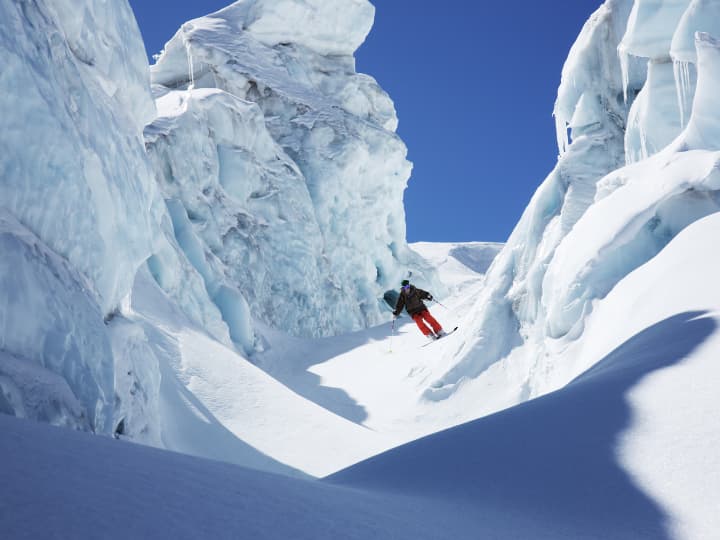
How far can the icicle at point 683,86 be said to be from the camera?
40.3 ft

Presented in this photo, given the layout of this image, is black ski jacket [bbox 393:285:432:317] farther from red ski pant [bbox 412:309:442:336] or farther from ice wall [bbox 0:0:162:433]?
ice wall [bbox 0:0:162:433]

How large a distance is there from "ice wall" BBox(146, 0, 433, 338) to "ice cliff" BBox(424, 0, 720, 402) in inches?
287

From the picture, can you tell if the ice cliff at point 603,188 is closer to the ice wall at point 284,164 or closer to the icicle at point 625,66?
the icicle at point 625,66

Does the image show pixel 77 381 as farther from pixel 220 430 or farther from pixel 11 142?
pixel 220 430

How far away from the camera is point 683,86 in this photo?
12438mm

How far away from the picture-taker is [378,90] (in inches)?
1347

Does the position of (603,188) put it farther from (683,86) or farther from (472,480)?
(472,480)

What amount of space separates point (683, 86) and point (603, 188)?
9.38 ft

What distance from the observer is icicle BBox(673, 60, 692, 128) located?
12273mm

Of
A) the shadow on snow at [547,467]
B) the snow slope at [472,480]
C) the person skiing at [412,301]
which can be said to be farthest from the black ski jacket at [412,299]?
the shadow on snow at [547,467]

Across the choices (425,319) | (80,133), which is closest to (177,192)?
(425,319)

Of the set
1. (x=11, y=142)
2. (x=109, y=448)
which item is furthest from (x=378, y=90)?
(x=109, y=448)

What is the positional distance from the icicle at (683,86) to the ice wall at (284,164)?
37.7ft

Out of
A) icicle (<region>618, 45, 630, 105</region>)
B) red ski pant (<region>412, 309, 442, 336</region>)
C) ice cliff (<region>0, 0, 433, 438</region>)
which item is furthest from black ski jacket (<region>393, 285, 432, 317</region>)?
icicle (<region>618, 45, 630, 105</region>)
